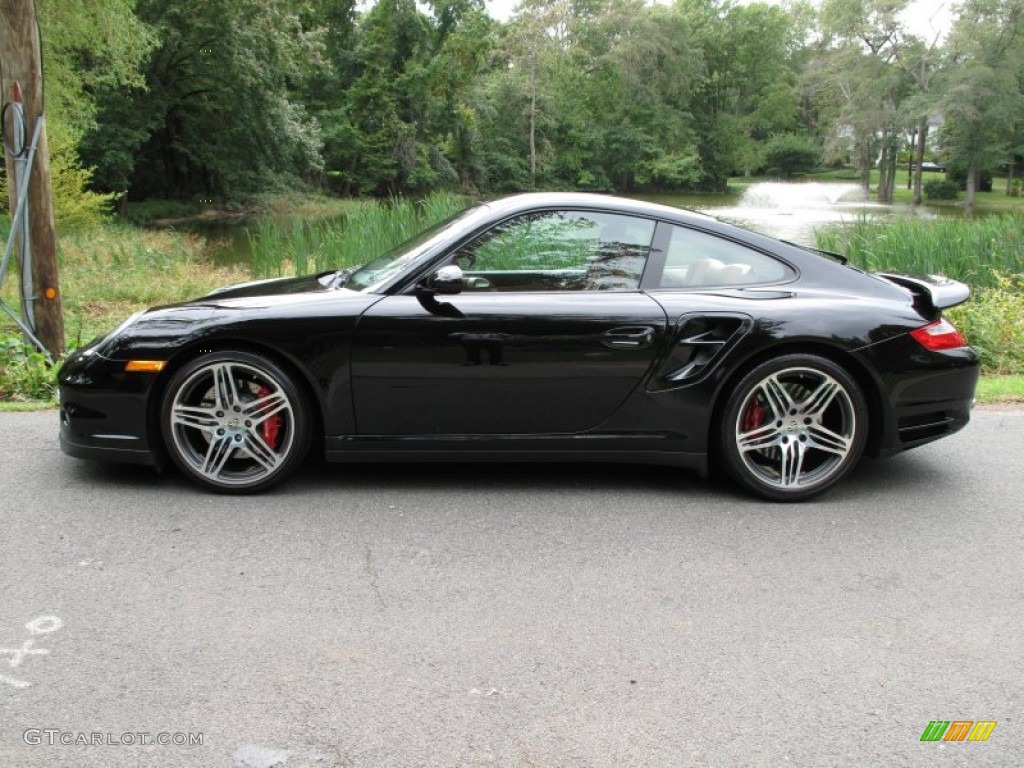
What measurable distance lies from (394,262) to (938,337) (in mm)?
2557

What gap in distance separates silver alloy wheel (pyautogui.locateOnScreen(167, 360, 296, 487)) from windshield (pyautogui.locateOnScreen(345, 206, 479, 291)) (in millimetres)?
653

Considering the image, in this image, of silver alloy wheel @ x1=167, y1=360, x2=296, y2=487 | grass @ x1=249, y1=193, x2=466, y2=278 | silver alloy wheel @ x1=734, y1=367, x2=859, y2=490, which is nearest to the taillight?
silver alloy wheel @ x1=734, y1=367, x2=859, y2=490

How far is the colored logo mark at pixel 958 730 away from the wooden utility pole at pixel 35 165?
20.6 feet

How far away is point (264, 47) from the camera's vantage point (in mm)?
36094

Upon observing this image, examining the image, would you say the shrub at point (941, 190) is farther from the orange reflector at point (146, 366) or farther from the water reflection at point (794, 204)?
the orange reflector at point (146, 366)

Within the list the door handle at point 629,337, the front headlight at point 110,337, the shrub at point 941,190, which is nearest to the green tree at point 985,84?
the shrub at point 941,190

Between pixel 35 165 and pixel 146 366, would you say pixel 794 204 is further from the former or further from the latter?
pixel 146 366

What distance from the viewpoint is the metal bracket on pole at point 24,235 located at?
248 inches

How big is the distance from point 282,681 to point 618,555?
1.46 metres

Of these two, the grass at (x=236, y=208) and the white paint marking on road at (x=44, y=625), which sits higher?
the white paint marking on road at (x=44, y=625)

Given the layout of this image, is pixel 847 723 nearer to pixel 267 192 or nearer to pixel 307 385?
pixel 307 385

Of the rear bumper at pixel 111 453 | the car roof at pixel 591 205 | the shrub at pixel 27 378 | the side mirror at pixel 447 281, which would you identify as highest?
the car roof at pixel 591 205

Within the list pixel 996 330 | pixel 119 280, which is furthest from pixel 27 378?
pixel 996 330

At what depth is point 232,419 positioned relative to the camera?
4.19 meters
